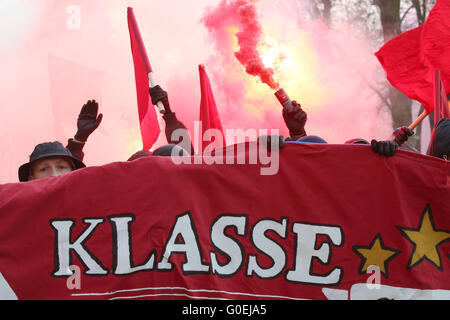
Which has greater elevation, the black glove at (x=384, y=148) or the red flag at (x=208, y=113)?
the red flag at (x=208, y=113)

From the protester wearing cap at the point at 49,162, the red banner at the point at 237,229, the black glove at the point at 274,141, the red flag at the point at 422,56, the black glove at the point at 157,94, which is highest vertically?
the red flag at the point at 422,56

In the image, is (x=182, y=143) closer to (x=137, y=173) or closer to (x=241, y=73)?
(x=137, y=173)

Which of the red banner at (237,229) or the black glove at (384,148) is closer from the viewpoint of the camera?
the red banner at (237,229)

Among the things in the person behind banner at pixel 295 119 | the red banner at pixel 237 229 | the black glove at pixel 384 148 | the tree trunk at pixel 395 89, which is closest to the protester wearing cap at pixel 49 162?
the red banner at pixel 237 229

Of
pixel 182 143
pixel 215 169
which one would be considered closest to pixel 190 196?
pixel 215 169

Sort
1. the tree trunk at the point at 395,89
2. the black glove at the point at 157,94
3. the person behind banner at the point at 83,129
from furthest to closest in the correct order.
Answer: the tree trunk at the point at 395,89 → the person behind banner at the point at 83,129 → the black glove at the point at 157,94

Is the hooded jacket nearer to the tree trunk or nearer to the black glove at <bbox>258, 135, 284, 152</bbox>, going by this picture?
the black glove at <bbox>258, 135, 284, 152</bbox>

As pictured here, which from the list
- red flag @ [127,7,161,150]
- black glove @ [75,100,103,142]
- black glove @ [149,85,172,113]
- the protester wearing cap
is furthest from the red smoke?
the protester wearing cap

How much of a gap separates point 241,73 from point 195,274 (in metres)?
5.83

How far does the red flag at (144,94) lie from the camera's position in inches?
188

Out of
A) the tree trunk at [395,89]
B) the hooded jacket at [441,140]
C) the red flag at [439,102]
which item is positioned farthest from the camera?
the tree trunk at [395,89]

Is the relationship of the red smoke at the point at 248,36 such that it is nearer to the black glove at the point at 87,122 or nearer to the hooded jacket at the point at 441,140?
the black glove at the point at 87,122

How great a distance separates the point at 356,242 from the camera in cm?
299

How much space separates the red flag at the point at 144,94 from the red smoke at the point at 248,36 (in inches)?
51.5
